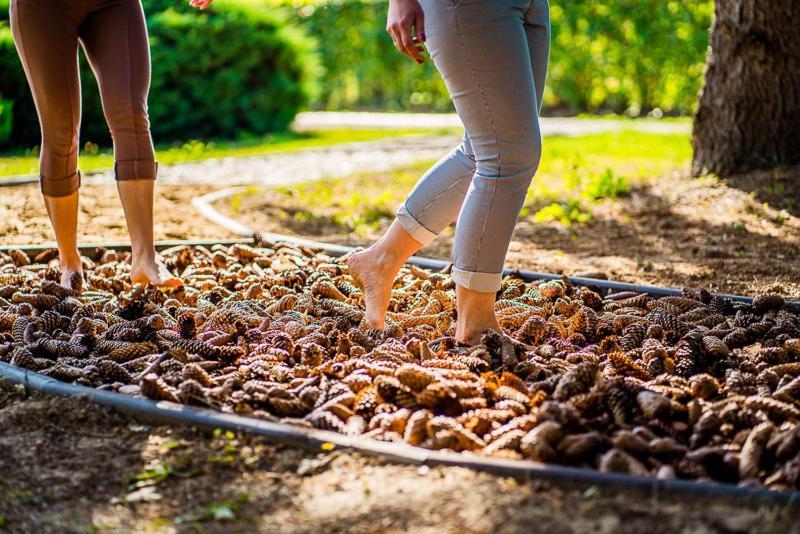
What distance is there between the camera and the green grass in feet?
30.7

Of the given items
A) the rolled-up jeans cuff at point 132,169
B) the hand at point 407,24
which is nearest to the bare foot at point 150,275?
the rolled-up jeans cuff at point 132,169

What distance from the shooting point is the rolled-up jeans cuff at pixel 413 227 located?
137 inches

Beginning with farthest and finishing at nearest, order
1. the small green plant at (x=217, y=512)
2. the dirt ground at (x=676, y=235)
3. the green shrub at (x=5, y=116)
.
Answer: the green shrub at (x=5, y=116) → the dirt ground at (x=676, y=235) → the small green plant at (x=217, y=512)

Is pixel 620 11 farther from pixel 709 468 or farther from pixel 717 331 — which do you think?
pixel 709 468

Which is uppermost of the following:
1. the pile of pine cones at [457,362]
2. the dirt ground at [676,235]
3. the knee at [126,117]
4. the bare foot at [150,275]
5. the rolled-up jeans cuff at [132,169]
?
the knee at [126,117]

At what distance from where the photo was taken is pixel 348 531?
211 centimetres

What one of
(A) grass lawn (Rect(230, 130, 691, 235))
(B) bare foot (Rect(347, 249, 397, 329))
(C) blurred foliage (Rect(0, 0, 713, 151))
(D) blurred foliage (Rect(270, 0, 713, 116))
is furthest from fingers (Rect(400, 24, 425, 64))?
(D) blurred foliage (Rect(270, 0, 713, 116))

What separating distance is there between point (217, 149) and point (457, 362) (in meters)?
9.27

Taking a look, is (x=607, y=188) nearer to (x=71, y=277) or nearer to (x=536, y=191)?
(x=536, y=191)

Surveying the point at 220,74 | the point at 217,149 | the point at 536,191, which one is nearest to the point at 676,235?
the point at 536,191

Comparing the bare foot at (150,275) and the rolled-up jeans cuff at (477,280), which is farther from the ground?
the rolled-up jeans cuff at (477,280)

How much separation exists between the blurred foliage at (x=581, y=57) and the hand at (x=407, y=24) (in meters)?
13.7

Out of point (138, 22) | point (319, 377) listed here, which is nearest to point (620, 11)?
point (138, 22)

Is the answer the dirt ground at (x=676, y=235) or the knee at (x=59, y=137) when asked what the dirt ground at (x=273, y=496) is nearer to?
the knee at (x=59, y=137)
